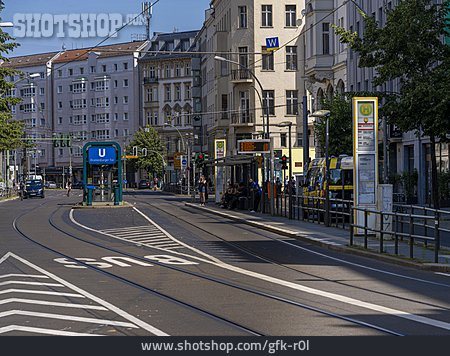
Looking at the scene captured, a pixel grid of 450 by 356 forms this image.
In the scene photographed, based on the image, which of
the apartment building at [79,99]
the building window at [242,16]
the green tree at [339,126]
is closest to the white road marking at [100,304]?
the green tree at [339,126]

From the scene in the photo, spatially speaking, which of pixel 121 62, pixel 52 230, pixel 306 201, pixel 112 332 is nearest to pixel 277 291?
pixel 112 332

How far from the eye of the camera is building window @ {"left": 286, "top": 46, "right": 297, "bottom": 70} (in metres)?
86.8

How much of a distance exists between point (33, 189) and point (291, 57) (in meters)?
25.2

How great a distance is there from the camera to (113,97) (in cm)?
14100

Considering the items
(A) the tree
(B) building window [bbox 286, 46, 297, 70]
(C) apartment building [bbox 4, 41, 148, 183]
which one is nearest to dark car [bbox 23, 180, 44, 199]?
(B) building window [bbox 286, 46, 297, 70]

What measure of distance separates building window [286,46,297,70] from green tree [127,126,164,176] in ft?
130

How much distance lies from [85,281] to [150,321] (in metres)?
5.27

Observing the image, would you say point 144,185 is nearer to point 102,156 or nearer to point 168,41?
point 168,41

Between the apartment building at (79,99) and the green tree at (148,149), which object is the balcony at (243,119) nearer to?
the green tree at (148,149)

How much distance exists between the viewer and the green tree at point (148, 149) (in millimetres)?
125644

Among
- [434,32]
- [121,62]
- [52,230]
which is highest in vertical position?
[121,62]

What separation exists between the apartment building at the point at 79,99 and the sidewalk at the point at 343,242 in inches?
3918
